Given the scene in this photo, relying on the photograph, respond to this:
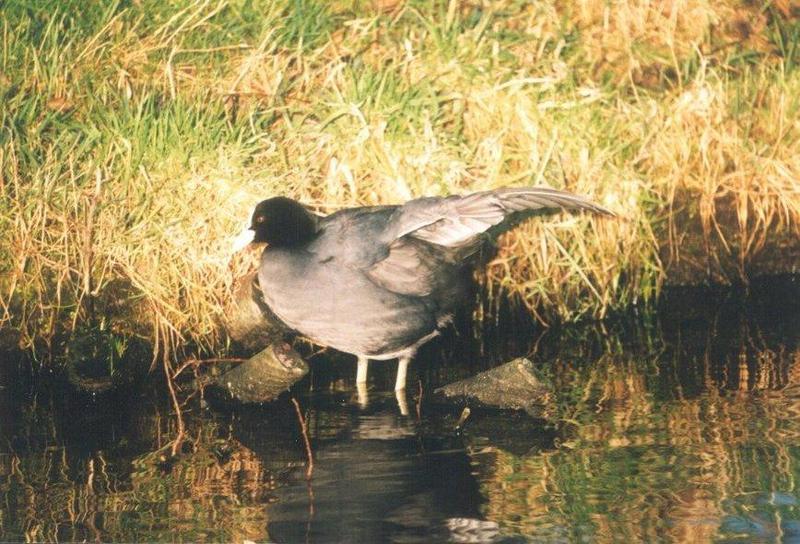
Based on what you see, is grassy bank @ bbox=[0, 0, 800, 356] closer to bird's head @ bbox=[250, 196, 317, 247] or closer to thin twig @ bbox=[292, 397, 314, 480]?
bird's head @ bbox=[250, 196, 317, 247]

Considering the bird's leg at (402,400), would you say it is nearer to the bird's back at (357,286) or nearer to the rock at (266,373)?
the bird's back at (357,286)

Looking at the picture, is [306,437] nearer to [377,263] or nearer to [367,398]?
[367,398]

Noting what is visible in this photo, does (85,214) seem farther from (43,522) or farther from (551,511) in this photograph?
(551,511)

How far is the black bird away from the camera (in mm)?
5527

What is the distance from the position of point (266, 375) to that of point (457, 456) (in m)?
1.06

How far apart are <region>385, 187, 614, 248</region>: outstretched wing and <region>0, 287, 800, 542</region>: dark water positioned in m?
0.67

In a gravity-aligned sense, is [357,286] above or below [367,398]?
above

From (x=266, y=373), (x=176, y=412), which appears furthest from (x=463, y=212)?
(x=176, y=412)

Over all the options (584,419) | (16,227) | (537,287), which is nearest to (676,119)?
(537,287)

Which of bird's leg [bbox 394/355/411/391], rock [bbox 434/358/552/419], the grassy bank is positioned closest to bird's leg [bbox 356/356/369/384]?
bird's leg [bbox 394/355/411/391]

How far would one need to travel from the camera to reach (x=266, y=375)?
557cm

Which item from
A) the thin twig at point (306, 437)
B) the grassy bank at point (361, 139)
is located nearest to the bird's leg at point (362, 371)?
the thin twig at point (306, 437)

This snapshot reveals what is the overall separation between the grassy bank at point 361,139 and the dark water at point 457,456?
1.57 ft

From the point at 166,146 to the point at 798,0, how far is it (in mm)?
3853
